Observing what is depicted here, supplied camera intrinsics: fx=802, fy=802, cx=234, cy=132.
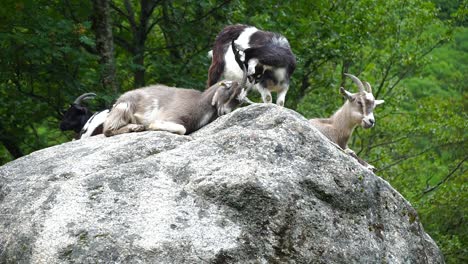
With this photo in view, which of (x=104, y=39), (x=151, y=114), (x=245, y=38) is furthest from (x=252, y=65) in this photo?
(x=104, y=39)

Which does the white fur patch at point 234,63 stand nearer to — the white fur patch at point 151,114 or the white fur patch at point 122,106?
the white fur patch at point 151,114

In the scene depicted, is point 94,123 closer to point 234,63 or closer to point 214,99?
point 234,63

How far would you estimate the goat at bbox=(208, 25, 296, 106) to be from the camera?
9.04m

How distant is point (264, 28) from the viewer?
45.8 ft

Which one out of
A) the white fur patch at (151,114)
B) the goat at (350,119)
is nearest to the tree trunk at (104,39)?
the goat at (350,119)

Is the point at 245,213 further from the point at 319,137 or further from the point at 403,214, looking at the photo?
the point at 403,214

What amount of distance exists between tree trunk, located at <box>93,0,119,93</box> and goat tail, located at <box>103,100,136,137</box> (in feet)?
14.2

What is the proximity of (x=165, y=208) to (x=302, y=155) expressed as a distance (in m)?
1.28

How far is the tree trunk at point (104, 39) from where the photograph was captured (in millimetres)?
12703

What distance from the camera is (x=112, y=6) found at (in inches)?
595

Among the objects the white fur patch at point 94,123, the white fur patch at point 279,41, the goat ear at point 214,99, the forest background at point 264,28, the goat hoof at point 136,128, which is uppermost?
the white fur patch at point 279,41

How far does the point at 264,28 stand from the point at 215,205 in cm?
808

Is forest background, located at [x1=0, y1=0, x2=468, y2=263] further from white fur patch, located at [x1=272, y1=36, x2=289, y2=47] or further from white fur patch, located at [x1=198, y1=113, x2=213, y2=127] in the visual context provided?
white fur patch, located at [x1=198, y1=113, x2=213, y2=127]

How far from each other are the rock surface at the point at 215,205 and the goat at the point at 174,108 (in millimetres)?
899
